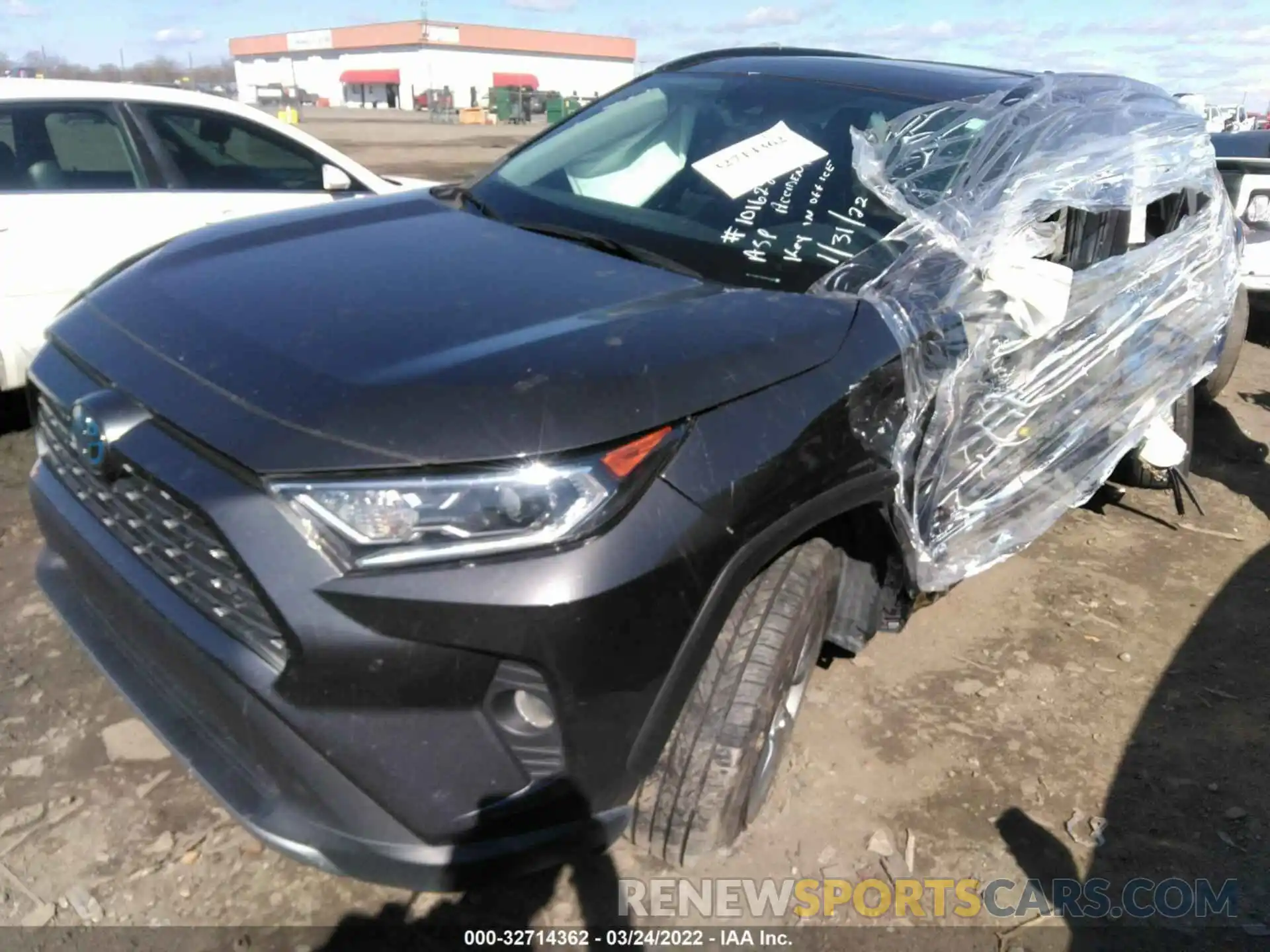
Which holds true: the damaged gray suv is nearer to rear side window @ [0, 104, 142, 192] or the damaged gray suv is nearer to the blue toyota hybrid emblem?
the blue toyota hybrid emblem

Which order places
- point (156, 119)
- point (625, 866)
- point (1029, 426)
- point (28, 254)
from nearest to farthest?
point (625, 866)
point (1029, 426)
point (28, 254)
point (156, 119)

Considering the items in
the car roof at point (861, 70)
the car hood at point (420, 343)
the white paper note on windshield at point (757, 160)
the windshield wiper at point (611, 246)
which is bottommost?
the car hood at point (420, 343)

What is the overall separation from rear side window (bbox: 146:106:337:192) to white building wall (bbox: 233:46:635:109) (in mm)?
61384

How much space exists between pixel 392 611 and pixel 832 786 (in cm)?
146

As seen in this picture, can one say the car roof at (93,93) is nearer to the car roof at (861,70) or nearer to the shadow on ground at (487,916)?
the car roof at (861,70)

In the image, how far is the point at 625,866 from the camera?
227cm

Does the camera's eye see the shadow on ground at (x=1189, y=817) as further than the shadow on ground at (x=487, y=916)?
Yes

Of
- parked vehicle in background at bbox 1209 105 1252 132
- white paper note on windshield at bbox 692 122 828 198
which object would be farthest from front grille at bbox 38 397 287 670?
parked vehicle in background at bbox 1209 105 1252 132

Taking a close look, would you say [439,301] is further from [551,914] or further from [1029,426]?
[1029,426]

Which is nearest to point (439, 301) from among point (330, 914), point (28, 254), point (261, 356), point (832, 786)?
point (261, 356)

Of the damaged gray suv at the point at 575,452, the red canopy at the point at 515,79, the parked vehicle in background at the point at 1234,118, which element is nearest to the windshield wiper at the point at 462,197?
the damaged gray suv at the point at 575,452

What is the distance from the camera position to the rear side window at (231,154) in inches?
189

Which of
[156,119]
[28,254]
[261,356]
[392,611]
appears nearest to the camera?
[392,611]

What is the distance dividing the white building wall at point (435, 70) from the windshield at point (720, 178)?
208 feet
